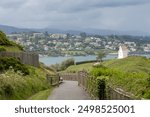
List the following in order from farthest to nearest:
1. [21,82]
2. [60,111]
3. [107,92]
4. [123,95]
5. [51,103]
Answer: [21,82], [107,92], [123,95], [51,103], [60,111]

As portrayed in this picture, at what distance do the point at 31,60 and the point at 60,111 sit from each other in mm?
48042

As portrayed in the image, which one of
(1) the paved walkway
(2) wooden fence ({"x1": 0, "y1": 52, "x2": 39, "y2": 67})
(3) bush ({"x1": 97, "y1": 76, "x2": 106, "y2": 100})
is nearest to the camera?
(3) bush ({"x1": 97, "y1": 76, "x2": 106, "y2": 100})

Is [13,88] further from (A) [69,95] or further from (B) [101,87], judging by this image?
(A) [69,95]

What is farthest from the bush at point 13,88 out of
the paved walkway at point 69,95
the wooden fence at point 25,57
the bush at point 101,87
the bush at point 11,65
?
the wooden fence at point 25,57

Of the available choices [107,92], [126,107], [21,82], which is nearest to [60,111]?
[126,107]

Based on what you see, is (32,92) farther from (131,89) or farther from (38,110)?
(38,110)

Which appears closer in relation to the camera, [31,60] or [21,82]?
[21,82]

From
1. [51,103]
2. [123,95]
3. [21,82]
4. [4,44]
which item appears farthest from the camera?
[4,44]

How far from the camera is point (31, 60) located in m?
62.0

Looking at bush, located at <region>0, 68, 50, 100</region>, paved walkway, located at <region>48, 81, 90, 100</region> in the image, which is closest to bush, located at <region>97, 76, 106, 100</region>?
paved walkway, located at <region>48, 81, 90, 100</region>

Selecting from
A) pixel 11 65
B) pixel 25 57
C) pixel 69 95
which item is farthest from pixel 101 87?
pixel 25 57

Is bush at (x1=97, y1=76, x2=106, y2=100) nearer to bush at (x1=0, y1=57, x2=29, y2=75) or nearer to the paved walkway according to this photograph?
the paved walkway

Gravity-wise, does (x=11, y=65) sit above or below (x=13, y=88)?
below

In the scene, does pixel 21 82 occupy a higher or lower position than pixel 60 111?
lower
